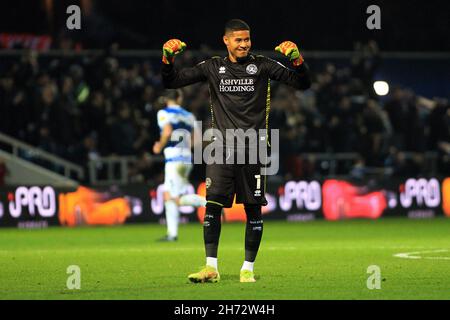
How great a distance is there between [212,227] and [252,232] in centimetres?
40

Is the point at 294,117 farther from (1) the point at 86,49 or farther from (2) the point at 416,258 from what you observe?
(2) the point at 416,258

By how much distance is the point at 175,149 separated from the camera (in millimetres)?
16875

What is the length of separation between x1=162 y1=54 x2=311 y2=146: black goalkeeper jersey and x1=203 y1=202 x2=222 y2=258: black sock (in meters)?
0.75

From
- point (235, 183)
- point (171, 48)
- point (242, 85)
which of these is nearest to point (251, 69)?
point (242, 85)

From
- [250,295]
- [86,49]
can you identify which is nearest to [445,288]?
[250,295]

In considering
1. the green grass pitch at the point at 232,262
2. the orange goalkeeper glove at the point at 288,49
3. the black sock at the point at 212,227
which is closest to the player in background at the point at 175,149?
the green grass pitch at the point at 232,262

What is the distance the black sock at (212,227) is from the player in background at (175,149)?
5899 mm

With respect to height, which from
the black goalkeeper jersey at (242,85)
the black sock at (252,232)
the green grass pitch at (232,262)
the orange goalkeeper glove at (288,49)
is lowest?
the green grass pitch at (232,262)

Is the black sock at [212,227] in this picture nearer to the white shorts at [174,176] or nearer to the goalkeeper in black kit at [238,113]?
the goalkeeper in black kit at [238,113]

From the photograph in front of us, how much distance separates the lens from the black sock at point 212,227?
34.5ft

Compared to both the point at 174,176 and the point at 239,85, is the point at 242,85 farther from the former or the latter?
the point at 174,176

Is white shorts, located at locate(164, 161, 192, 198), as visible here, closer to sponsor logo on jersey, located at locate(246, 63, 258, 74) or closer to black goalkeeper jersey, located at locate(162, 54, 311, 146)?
black goalkeeper jersey, located at locate(162, 54, 311, 146)

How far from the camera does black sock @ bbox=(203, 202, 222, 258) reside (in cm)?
1052

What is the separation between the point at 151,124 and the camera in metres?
23.3
